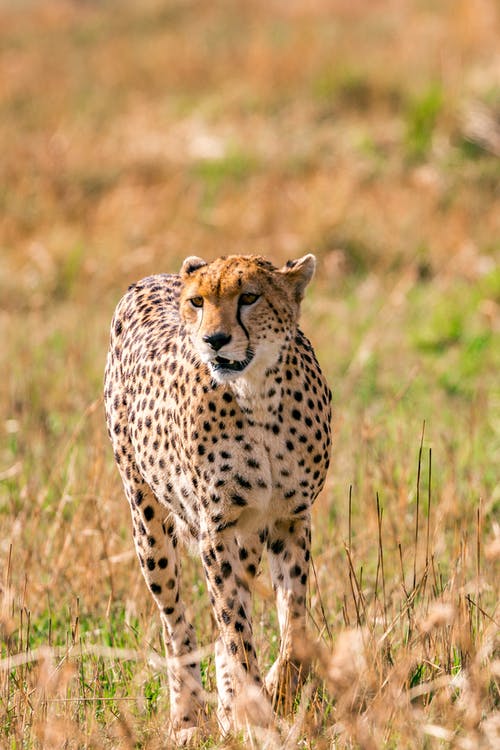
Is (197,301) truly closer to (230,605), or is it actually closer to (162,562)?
(230,605)

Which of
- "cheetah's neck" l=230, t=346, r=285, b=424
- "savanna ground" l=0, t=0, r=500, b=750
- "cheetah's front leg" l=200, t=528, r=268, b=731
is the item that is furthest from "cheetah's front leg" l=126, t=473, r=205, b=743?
"cheetah's neck" l=230, t=346, r=285, b=424

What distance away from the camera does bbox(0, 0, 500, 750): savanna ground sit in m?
2.74

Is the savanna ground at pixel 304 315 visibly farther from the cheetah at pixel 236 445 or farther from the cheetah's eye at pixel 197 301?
the cheetah's eye at pixel 197 301

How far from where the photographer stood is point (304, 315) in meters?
6.93

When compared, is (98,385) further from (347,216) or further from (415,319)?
(347,216)

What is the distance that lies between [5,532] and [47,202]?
6.16 m

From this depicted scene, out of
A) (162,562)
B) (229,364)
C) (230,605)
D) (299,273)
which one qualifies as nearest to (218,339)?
(229,364)

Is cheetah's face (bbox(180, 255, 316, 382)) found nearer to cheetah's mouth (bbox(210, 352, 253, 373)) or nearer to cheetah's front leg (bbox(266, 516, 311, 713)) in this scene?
cheetah's mouth (bbox(210, 352, 253, 373))

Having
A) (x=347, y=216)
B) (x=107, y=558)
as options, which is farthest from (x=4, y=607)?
(x=347, y=216)

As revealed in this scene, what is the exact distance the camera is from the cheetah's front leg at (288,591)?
2.82m

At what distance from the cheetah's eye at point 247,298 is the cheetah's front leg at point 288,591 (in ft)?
1.86

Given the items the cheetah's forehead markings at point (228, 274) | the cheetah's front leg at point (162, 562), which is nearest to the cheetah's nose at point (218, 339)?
the cheetah's forehead markings at point (228, 274)

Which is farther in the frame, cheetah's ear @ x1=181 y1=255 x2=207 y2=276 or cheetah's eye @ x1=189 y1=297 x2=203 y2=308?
cheetah's ear @ x1=181 y1=255 x2=207 y2=276

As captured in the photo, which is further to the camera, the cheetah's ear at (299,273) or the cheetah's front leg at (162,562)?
the cheetah's front leg at (162,562)
